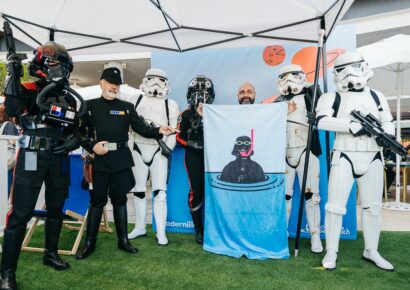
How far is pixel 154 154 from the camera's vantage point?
3.96 meters

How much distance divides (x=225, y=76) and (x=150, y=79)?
124cm

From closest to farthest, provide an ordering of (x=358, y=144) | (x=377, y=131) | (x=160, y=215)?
(x=377, y=131) → (x=358, y=144) → (x=160, y=215)

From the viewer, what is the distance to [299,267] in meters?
3.06

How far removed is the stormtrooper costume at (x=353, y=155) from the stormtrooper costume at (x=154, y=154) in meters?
1.94

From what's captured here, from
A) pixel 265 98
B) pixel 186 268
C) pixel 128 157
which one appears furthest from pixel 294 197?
pixel 128 157

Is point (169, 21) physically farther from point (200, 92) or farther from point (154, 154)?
point (154, 154)

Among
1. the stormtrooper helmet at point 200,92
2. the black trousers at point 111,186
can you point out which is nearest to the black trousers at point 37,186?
the black trousers at point 111,186

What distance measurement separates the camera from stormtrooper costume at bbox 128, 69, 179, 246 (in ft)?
13.0

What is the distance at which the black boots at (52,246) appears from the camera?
2.98 metres

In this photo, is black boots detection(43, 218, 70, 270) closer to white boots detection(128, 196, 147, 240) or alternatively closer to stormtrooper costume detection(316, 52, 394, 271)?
white boots detection(128, 196, 147, 240)

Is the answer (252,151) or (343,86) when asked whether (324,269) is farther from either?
(343,86)

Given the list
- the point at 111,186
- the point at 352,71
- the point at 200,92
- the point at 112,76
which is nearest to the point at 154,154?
the point at 111,186

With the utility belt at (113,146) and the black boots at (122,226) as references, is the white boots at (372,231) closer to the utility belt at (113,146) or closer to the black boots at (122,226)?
the black boots at (122,226)

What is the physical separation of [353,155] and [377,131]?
1.04ft
